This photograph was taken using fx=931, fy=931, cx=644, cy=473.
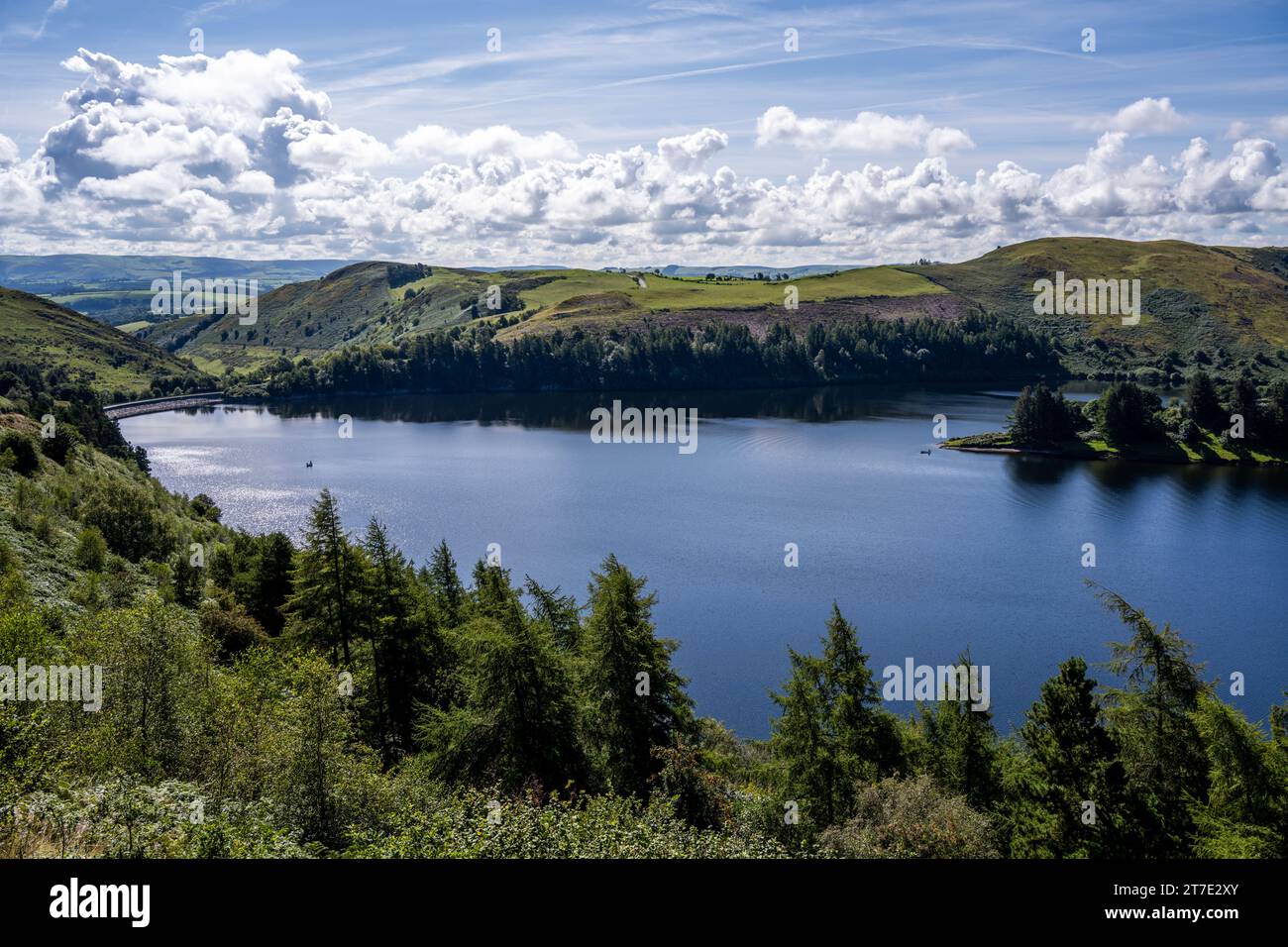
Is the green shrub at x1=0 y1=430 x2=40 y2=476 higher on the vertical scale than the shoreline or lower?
higher

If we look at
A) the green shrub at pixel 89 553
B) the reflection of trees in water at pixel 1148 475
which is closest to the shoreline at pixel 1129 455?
the reflection of trees in water at pixel 1148 475

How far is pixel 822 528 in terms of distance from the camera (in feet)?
316

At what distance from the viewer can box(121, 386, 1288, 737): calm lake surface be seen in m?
63.8

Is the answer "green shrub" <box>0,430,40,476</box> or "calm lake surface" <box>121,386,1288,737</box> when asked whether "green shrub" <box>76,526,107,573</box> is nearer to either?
"calm lake surface" <box>121,386,1288,737</box>

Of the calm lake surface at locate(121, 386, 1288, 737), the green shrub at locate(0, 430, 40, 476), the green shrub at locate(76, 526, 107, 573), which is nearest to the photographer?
the green shrub at locate(76, 526, 107, 573)

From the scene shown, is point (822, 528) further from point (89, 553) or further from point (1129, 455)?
point (1129, 455)

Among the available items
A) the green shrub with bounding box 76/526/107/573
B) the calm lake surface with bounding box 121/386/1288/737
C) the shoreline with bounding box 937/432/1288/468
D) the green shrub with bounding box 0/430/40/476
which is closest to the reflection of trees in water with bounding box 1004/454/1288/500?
the calm lake surface with bounding box 121/386/1288/737

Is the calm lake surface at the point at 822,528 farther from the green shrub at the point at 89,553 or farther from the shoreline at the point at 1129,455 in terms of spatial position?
the green shrub at the point at 89,553

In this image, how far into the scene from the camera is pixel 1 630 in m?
27.5

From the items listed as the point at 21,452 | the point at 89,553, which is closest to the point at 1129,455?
the point at 89,553

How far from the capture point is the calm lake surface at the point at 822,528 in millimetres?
63750

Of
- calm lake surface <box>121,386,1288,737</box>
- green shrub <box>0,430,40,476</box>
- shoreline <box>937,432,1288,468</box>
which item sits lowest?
calm lake surface <box>121,386,1288,737</box>

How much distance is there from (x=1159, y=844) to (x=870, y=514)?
75052mm
